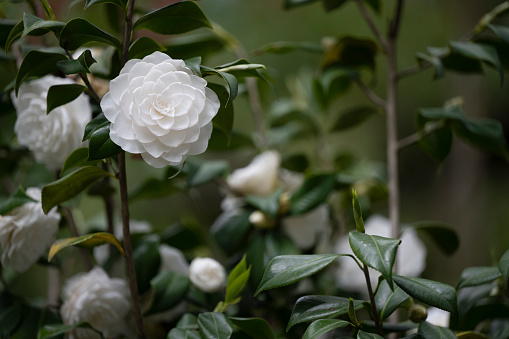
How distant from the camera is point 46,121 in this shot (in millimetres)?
546

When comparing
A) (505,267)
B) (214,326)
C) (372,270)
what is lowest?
(372,270)

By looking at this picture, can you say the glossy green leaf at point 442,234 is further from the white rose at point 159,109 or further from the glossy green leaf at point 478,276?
the white rose at point 159,109

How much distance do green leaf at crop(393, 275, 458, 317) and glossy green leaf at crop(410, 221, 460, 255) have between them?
0.85 feet

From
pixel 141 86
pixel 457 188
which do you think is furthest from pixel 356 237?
pixel 457 188

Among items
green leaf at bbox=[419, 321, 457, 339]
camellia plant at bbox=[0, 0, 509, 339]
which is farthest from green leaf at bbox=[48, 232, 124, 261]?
green leaf at bbox=[419, 321, 457, 339]

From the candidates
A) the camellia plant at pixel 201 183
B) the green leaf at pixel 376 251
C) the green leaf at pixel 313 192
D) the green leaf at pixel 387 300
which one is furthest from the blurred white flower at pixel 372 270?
the green leaf at pixel 376 251

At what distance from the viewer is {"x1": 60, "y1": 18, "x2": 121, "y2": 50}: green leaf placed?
44 centimetres

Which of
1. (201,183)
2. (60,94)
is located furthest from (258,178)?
(60,94)

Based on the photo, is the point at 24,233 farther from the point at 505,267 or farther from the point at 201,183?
the point at 505,267

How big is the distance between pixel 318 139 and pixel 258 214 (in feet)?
0.87

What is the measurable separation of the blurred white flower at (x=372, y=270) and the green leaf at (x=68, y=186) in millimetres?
414

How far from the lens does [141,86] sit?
42 centimetres

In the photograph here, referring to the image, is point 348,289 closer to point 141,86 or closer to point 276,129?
point 276,129

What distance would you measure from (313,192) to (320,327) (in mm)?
267
